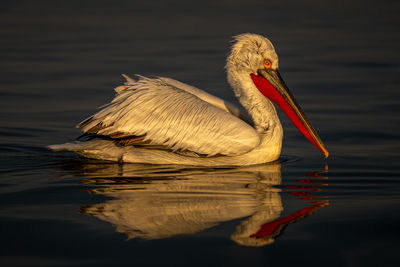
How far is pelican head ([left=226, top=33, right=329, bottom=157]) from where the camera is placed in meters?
6.64

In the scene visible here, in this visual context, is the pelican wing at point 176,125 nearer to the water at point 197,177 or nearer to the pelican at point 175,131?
the pelican at point 175,131

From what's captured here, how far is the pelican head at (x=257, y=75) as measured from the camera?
6645 millimetres

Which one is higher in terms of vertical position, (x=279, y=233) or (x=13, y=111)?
(x=13, y=111)

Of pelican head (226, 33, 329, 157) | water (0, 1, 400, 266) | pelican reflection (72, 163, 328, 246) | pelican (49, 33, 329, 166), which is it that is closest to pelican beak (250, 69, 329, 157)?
pelican head (226, 33, 329, 157)

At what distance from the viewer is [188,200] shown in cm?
499

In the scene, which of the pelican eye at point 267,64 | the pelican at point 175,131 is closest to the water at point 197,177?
the pelican at point 175,131

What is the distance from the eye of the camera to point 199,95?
261 inches

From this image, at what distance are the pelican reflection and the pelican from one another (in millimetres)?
129

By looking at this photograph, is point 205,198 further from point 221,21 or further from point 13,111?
point 221,21

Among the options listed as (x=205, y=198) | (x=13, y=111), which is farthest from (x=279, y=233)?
(x=13, y=111)

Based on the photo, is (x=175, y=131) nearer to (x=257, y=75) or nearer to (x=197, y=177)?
(x=197, y=177)

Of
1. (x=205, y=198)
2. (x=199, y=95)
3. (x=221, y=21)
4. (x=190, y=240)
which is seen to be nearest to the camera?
(x=190, y=240)

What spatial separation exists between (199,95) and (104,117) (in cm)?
96

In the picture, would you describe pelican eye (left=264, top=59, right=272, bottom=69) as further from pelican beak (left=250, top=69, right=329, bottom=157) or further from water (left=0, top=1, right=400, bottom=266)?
water (left=0, top=1, right=400, bottom=266)
